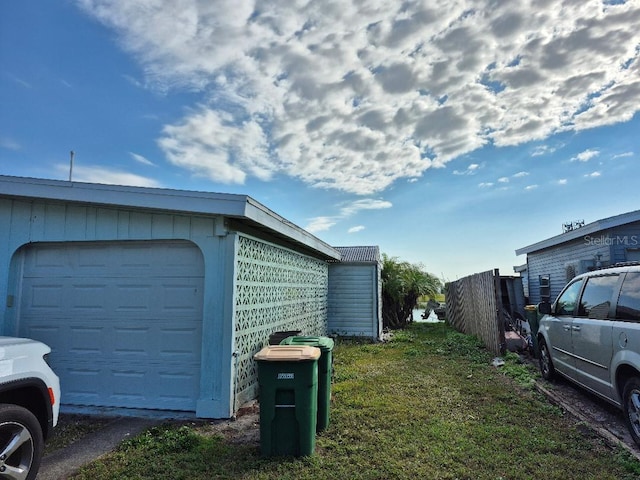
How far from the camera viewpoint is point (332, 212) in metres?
16.3

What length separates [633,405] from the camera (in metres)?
3.89

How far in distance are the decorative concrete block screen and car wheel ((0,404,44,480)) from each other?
252 centimetres

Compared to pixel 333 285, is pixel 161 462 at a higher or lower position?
lower

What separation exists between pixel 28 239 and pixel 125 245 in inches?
59.2

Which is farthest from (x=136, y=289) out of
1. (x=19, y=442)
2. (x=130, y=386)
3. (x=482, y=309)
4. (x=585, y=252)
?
(x=585, y=252)

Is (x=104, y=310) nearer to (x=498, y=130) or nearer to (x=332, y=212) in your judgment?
(x=498, y=130)

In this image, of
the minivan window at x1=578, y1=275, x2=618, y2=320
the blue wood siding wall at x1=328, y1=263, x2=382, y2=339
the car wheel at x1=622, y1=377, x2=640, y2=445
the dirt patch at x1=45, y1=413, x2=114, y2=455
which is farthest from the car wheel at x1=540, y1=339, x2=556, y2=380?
the dirt patch at x1=45, y1=413, x2=114, y2=455

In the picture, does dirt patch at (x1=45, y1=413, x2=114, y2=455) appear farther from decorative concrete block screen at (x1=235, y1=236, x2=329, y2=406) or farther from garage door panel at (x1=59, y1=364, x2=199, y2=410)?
decorative concrete block screen at (x1=235, y1=236, x2=329, y2=406)

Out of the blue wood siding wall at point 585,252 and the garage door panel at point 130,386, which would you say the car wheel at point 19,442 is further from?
the blue wood siding wall at point 585,252

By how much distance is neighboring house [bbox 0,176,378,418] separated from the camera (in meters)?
5.12

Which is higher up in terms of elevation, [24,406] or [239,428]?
[24,406]

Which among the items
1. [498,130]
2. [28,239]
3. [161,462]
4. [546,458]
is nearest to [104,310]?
[28,239]

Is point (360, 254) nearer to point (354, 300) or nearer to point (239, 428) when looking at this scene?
point (354, 300)

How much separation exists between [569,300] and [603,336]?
57.5 inches
